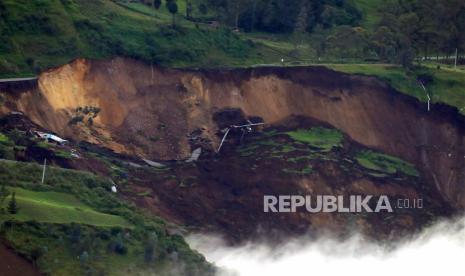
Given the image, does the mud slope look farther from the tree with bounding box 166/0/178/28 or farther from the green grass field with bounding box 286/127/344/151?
the tree with bounding box 166/0/178/28

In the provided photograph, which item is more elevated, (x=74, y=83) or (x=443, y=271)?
(x=74, y=83)

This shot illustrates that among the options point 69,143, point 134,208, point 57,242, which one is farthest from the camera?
point 69,143

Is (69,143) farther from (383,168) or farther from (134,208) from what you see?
(383,168)

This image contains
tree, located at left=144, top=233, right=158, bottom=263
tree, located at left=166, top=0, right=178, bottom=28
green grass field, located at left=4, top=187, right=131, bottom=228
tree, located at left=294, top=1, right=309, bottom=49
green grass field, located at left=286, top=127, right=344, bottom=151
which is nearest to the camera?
green grass field, located at left=4, top=187, right=131, bottom=228

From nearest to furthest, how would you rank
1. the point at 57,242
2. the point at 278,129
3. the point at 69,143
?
the point at 57,242 → the point at 69,143 → the point at 278,129

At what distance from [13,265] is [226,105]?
28.3 metres

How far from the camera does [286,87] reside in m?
115

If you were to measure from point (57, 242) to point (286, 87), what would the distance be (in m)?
28.2

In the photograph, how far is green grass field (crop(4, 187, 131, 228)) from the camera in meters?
92.1

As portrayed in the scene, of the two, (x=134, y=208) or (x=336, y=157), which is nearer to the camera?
(x=134, y=208)

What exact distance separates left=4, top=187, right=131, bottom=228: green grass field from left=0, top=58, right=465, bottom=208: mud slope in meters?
11.6

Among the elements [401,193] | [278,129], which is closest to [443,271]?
[401,193]

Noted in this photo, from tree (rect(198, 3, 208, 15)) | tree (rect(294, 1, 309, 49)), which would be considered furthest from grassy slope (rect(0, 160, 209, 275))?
tree (rect(294, 1, 309, 49))

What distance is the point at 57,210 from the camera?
93438 mm
